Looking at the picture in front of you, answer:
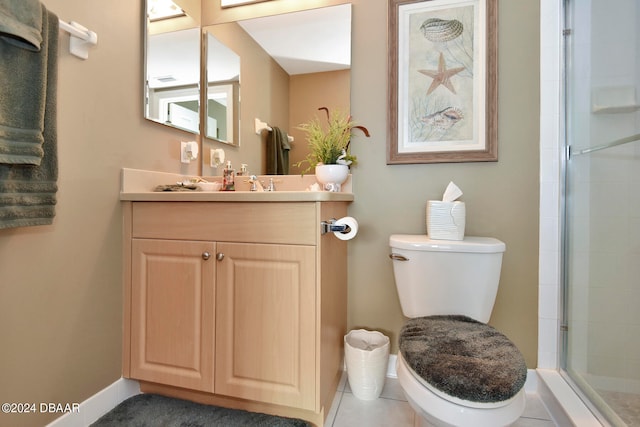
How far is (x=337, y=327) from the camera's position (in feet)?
4.44

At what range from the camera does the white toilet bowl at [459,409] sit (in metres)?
0.79

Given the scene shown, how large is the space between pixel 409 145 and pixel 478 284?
0.67m

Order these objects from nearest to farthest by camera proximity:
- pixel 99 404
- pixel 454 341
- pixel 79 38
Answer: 1. pixel 454 341
2. pixel 79 38
3. pixel 99 404

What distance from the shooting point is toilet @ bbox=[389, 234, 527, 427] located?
0.79 metres

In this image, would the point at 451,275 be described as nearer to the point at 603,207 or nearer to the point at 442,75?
the point at 603,207

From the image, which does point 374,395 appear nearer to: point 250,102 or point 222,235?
point 222,235

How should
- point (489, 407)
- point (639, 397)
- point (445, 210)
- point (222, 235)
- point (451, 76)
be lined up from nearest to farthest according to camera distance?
point (489, 407) → point (639, 397) → point (222, 235) → point (445, 210) → point (451, 76)

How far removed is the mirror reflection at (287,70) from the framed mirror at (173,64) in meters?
0.12

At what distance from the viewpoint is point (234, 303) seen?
1.15 metres

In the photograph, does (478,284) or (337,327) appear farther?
(337,327)

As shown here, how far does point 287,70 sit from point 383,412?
1608mm

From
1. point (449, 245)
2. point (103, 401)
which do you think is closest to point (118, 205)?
point (103, 401)

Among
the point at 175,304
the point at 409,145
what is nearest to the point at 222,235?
the point at 175,304

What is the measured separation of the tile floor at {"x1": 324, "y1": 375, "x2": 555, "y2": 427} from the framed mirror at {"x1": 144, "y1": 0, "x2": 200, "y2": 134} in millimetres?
1483
